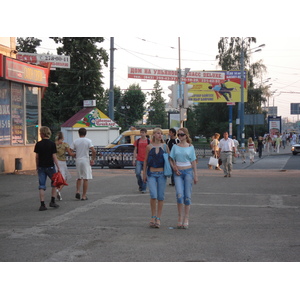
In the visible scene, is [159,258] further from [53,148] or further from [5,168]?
[5,168]

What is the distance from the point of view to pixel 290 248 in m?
7.39

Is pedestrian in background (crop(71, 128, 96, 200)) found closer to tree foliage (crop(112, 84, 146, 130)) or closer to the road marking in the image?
the road marking

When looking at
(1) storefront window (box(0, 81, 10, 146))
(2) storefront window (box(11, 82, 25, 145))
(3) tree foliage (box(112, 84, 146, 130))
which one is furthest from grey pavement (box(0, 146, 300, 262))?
(3) tree foliage (box(112, 84, 146, 130))

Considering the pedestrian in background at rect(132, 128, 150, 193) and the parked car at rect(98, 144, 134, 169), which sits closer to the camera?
the pedestrian in background at rect(132, 128, 150, 193)

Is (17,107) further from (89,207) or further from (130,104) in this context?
(130,104)

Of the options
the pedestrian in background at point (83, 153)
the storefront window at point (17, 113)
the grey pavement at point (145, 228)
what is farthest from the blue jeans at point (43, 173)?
the storefront window at point (17, 113)

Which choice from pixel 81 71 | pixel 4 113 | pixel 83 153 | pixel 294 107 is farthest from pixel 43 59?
pixel 294 107

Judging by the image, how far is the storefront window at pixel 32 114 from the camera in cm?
2335

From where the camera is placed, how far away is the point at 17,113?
22438mm

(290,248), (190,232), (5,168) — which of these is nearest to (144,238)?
(190,232)

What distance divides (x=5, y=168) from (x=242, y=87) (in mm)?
32533

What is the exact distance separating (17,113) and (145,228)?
14.6m

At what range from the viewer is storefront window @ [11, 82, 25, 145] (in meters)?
22.0

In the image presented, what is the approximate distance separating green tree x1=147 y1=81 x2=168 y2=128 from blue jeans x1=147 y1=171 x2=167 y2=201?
89.5m
